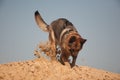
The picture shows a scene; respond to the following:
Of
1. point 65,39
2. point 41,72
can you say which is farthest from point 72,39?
point 41,72

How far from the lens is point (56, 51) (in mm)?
13188

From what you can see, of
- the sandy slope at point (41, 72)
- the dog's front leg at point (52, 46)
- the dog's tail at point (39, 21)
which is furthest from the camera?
the dog's tail at point (39, 21)

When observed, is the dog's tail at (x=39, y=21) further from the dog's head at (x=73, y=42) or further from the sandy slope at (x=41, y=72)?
the sandy slope at (x=41, y=72)

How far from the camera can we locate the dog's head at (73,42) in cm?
1180

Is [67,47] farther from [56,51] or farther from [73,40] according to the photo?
[56,51]

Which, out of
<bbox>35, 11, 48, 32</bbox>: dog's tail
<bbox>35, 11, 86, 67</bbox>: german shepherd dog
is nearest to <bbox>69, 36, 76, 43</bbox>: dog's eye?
<bbox>35, 11, 86, 67</bbox>: german shepherd dog

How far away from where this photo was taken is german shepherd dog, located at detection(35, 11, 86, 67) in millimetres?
11836

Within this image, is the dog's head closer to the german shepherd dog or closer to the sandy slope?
the german shepherd dog

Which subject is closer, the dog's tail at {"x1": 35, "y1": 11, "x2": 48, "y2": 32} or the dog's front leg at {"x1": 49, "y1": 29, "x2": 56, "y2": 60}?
the dog's front leg at {"x1": 49, "y1": 29, "x2": 56, "y2": 60}

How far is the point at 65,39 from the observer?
1184cm

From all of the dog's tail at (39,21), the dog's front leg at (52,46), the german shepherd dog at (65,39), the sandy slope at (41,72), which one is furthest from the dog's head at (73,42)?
the dog's tail at (39,21)

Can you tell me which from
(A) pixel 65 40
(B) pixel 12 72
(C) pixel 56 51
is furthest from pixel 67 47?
(B) pixel 12 72

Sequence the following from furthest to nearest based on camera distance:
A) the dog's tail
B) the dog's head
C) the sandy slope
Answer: the dog's tail → the dog's head → the sandy slope

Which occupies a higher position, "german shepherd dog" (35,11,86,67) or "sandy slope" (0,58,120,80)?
"german shepherd dog" (35,11,86,67)
